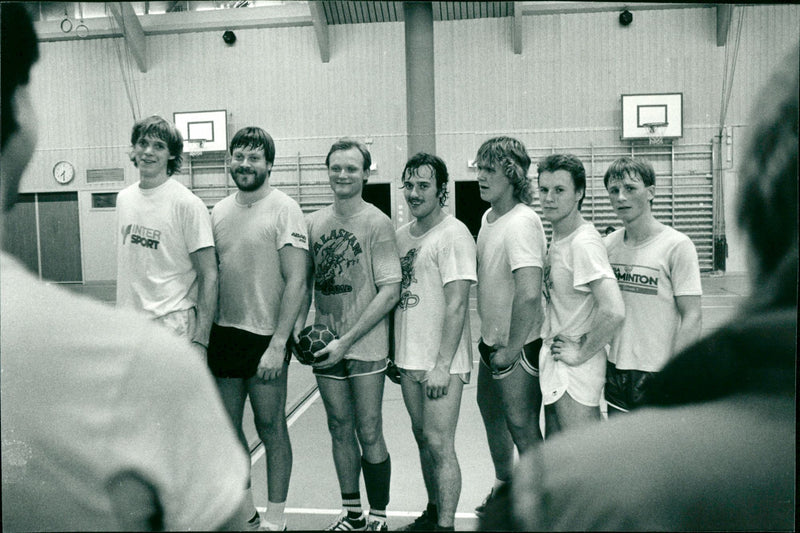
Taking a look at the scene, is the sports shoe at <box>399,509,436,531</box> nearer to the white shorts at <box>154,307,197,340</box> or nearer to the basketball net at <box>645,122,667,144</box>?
the white shorts at <box>154,307,197,340</box>

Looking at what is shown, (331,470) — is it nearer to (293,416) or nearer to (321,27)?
(293,416)

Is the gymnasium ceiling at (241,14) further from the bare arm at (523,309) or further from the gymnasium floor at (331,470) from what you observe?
→ the gymnasium floor at (331,470)

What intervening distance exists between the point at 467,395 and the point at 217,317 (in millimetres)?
2984

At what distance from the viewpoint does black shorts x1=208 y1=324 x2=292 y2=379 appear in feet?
6.83

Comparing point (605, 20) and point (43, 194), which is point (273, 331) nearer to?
point (43, 194)

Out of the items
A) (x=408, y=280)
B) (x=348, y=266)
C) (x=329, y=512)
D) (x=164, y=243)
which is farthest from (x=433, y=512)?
(x=164, y=243)

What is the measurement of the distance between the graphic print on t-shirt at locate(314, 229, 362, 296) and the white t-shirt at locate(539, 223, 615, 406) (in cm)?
79

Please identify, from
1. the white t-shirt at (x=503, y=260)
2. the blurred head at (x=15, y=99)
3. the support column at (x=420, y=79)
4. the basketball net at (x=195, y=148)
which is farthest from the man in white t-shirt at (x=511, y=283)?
the blurred head at (x=15, y=99)

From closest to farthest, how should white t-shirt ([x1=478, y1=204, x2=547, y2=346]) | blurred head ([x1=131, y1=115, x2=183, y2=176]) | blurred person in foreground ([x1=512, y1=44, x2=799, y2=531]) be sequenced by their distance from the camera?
blurred person in foreground ([x1=512, y1=44, x2=799, y2=531]) < blurred head ([x1=131, y1=115, x2=183, y2=176]) < white t-shirt ([x1=478, y1=204, x2=547, y2=346])

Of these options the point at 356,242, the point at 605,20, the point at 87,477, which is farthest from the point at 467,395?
the point at 87,477

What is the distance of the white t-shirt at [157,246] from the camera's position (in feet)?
6.24

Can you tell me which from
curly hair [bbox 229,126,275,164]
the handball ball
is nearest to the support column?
curly hair [bbox 229,126,275,164]

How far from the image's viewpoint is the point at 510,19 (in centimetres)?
182

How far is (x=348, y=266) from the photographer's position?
2.38m
